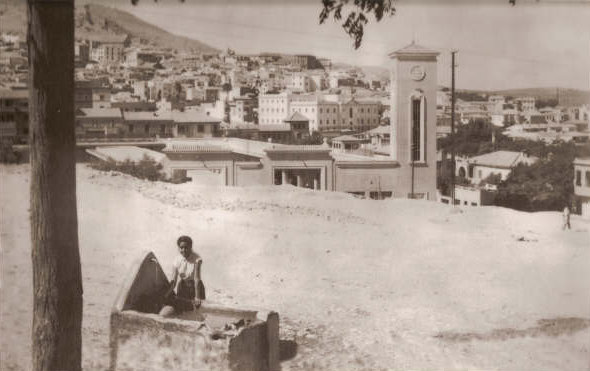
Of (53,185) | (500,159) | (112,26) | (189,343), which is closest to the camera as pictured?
(53,185)

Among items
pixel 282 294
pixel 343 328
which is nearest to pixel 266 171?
pixel 282 294

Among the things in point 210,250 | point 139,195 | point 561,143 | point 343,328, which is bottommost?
point 343,328

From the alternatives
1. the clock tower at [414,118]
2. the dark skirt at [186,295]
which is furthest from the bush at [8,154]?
the clock tower at [414,118]

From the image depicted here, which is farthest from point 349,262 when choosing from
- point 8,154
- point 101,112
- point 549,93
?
point 8,154

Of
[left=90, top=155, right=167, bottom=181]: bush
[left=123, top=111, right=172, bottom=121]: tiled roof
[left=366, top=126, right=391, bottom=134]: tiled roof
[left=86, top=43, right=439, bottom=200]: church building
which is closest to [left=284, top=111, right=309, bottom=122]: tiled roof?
[left=86, top=43, right=439, bottom=200]: church building

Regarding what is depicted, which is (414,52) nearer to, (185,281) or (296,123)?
(296,123)

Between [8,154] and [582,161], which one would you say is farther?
[582,161]

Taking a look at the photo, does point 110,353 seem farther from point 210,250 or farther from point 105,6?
point 105,6
